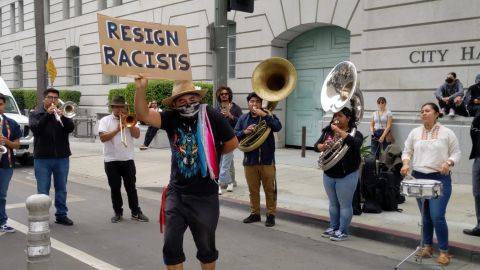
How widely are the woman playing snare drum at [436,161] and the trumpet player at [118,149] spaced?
153 inches

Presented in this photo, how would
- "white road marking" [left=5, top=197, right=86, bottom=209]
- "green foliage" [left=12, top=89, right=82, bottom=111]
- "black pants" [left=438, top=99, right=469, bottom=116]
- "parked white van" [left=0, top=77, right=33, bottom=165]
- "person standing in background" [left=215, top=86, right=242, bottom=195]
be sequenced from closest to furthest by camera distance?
"white road marking" [left=5, top=197, right=86, bottom=209]
"person standing in background" [left=215, top=86, right=242, bottom=195]
"black pants" [left=438, top=99, right=469, bottom=116]
"parked white van" [left=0, top=77, right=33, bottom=165]
"green foliage" [left=12, top=89, right=82, bottom=111]

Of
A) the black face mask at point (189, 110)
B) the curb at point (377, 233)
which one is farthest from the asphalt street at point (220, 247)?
the black face mask at point (189, 110)

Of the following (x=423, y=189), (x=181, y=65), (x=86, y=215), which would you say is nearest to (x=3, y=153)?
(x=86, y=215)

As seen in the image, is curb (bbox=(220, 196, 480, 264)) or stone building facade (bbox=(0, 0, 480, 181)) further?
stone building facade (bbox=(0, 0, 480, 181))

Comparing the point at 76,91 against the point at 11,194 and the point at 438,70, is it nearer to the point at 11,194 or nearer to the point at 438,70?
the point at 11,194

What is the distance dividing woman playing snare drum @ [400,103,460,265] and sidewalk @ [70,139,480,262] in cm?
59

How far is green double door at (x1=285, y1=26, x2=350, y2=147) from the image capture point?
14.9m

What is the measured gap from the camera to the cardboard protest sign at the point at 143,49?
153 inches

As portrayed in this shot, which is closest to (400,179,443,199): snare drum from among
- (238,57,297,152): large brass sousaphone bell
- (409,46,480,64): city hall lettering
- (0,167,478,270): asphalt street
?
(0,167,478,270): asphalt street

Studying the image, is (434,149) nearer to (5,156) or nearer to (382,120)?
(5,156)

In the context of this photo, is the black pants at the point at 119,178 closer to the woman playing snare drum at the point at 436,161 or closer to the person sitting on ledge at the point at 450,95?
the woman playing snare drum at the point at 436,161

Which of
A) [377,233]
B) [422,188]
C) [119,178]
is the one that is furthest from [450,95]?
[119,178]

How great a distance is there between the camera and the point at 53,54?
94.7ft

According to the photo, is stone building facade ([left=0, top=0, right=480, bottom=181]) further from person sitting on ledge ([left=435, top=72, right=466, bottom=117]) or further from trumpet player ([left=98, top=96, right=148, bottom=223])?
trumpet player ([left=98, top=96, right=148, bottom=223])
